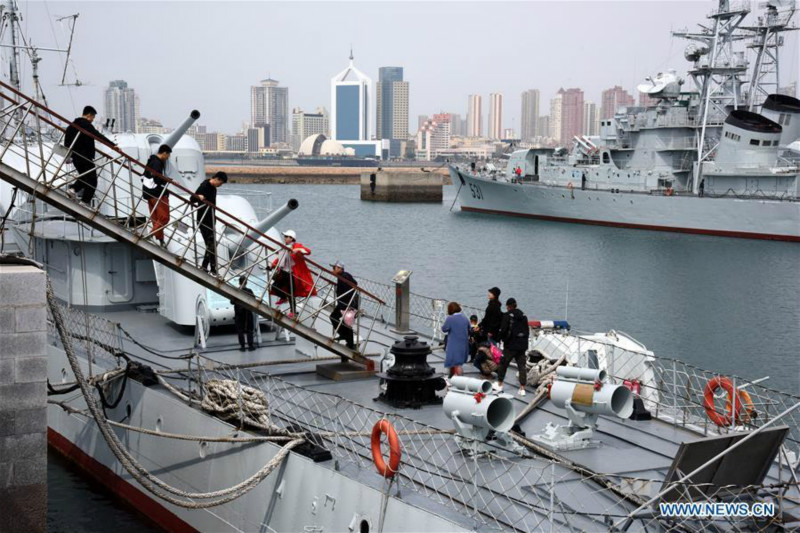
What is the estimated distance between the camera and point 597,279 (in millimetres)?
47969

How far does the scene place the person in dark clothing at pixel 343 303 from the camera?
14.4 meters

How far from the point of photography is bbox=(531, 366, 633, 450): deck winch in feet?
35.1

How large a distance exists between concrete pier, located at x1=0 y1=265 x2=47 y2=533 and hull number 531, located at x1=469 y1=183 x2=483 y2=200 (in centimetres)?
8437

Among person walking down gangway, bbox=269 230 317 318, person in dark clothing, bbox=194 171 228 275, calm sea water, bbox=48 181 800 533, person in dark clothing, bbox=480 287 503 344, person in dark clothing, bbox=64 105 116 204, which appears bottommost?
calm sea water, bbox=48 181 800 533

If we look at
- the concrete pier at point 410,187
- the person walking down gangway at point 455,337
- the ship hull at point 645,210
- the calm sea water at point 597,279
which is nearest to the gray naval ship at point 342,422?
the person walking down gangway at point 455,337

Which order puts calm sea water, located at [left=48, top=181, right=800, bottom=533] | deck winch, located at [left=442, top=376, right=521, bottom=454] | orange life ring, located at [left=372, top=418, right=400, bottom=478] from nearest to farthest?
orange life ring, located at [left=372, top=418, right=400, bottom=478] < deck winch, located at [left=442, top=376, right=521, bottom=454] < calm sea water, located at [left=48, top=181, right=800, bottom=533]

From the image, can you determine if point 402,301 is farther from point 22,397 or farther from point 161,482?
point 22,397

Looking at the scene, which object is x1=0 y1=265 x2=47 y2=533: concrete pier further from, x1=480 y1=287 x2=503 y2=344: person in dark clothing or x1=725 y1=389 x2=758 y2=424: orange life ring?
x1=725 y1=389 x2=758 y2=424: orange life ring

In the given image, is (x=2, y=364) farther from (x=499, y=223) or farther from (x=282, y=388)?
(x=499, y=223)

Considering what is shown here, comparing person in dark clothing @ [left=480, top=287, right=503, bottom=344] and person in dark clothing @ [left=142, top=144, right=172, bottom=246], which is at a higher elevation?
person in dark clothing @ [left=142, top=144, right=172, bottom=246]

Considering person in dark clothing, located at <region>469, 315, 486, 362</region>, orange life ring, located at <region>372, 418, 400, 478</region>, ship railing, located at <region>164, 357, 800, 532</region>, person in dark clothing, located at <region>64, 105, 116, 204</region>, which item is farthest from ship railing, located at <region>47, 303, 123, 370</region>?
orange life ring, located at <region>372, 418, 400, 478</region>

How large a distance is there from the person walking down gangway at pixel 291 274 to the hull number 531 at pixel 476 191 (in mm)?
79070

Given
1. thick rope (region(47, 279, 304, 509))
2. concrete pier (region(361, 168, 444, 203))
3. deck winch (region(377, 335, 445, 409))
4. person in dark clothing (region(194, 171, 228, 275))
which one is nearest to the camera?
thick rope (region(47, 279, 304, 509))

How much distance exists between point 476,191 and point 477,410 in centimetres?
8515
